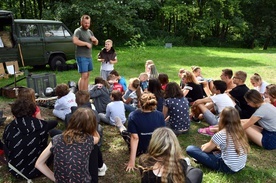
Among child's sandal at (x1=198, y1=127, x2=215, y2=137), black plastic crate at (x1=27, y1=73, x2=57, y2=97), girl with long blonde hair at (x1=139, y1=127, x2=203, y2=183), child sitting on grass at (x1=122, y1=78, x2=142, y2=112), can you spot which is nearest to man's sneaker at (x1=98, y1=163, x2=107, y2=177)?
girl with long blonde hair at (x1=139, y1=127, x2=203, y2=183)

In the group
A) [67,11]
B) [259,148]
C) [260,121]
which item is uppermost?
[67,11]

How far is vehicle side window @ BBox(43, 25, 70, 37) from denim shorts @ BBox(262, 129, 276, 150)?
778cm

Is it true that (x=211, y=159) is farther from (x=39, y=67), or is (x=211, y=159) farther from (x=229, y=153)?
(x=39, y=67)

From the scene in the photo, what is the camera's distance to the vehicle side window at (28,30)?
8.86 m

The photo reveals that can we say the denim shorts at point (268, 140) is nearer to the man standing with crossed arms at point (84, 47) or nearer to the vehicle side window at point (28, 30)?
the man standing with crossed arms at point (84, 47)

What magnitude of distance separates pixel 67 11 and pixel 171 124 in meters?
13.6

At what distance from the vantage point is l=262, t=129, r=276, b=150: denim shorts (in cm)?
383

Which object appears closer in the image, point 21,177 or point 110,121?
point 21,177

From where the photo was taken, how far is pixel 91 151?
264cm

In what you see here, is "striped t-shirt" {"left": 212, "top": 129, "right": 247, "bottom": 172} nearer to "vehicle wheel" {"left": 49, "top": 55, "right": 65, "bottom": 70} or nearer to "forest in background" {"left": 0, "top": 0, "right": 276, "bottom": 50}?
"vehicle wheel" {"left": 49, "top": 55, "right": 65, "bottom": 70}

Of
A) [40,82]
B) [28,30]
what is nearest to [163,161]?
[40,82]

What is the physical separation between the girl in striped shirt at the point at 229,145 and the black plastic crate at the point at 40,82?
4220 millimetres

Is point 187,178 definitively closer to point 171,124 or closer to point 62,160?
point 62,160

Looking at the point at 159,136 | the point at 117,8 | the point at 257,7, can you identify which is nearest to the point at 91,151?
the point at 159,136
